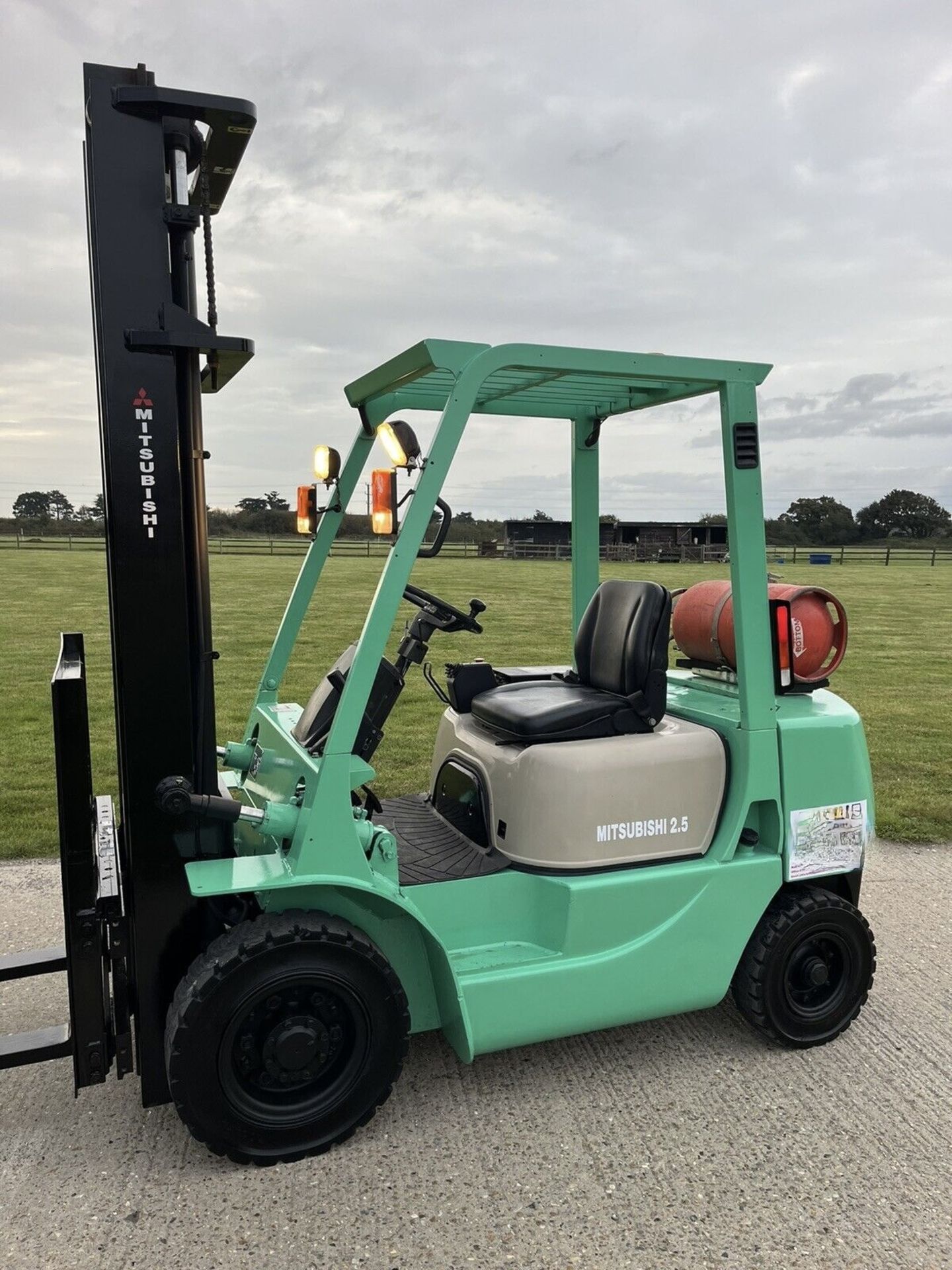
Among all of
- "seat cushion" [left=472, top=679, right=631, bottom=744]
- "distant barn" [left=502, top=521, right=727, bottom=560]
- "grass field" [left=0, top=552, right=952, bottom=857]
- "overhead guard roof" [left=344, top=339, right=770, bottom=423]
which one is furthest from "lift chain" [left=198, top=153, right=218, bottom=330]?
"distant barn" [left=502, top=521, right=727, bottom=560]

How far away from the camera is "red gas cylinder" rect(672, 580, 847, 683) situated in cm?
374

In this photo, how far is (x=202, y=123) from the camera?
3076mm

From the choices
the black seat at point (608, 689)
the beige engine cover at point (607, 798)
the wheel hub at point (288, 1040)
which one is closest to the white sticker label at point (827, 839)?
the beige engine cover at point (607, 798)

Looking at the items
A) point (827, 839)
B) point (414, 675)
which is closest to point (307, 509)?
point (827, 839)

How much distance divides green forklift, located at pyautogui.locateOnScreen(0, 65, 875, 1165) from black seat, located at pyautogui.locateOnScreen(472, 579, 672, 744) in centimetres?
2

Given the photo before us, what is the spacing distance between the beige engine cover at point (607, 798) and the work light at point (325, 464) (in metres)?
1.30

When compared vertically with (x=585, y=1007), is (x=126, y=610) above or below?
above

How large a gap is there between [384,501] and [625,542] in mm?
48130

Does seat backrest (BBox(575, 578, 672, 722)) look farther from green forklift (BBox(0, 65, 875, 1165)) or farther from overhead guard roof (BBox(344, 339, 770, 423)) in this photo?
overhead guard roof (BBox(344, 339, 770, 423))

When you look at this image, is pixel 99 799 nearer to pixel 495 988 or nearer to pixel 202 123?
pixel 495 988

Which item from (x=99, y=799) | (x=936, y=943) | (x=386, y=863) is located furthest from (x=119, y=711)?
(x=936, y=943)

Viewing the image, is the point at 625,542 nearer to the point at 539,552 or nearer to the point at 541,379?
the point at 539,552

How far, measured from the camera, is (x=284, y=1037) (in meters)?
2.96

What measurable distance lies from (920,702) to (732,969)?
9.39 metres
